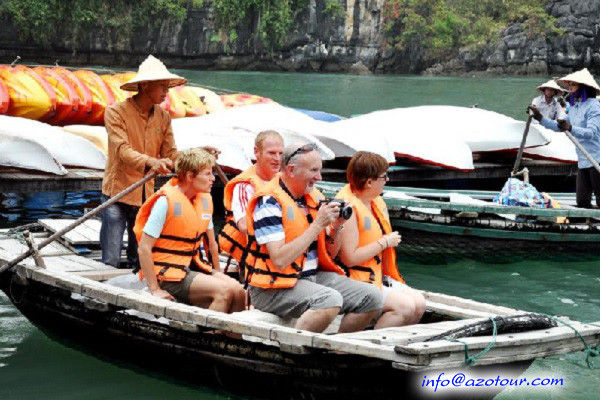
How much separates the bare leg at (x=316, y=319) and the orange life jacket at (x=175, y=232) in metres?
0.92

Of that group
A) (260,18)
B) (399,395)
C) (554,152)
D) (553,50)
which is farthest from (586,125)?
(260,18)

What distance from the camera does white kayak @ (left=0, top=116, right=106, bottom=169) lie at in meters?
10.3

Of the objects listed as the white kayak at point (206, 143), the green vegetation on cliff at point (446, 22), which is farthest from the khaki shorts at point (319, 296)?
the green vegetation on cliff at point (446, 22)

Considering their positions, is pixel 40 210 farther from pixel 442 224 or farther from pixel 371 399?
pixel 371 399

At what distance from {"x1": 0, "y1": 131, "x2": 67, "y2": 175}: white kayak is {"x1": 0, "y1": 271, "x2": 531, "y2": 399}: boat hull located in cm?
372

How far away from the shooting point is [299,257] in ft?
15.8

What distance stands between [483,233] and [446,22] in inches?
2376

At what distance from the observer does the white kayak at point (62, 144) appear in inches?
405

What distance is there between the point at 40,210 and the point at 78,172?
1.53m

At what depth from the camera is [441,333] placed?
4637mm

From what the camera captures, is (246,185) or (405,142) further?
(405,142)

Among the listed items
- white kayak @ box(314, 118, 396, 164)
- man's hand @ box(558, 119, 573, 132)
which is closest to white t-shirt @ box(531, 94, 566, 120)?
white kayak @ box(314, 118, 396, 164)

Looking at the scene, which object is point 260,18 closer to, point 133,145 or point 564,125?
point 564,125

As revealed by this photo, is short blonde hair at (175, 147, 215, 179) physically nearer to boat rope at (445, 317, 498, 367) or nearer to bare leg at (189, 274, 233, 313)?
bare leg at (189, 274, 233, 313)
